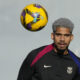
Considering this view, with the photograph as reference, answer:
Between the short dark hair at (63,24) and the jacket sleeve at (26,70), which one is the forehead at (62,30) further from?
the jacket sleeve at (26,70)

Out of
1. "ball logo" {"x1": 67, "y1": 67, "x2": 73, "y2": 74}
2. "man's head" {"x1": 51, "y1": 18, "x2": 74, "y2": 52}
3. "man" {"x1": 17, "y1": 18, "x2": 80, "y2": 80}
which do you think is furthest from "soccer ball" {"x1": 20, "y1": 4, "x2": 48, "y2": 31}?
"man's head" {"x1": 51, "y1": 18, "x2": 74, "y2": 52}

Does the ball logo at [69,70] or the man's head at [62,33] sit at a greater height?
the man's head at [62,33]

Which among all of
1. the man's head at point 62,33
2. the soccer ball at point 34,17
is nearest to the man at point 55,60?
the man's head at point 62,33

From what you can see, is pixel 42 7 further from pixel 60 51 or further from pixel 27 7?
pixel 60 51

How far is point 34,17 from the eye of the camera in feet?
48.8

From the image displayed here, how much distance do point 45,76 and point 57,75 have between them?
353mm

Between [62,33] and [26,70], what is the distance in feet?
5.01

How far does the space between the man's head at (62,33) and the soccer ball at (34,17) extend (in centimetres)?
430

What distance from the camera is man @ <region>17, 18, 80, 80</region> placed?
33.6ft

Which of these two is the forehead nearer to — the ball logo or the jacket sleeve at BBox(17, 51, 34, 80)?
the jacket sleeve at BBox(17, 51, 34, 80)

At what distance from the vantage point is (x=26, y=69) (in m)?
10.5

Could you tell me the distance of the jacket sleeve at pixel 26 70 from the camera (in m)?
10.5

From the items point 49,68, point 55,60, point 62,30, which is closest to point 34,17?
point 55,60

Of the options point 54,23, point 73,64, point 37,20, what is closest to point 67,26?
point 54,23
